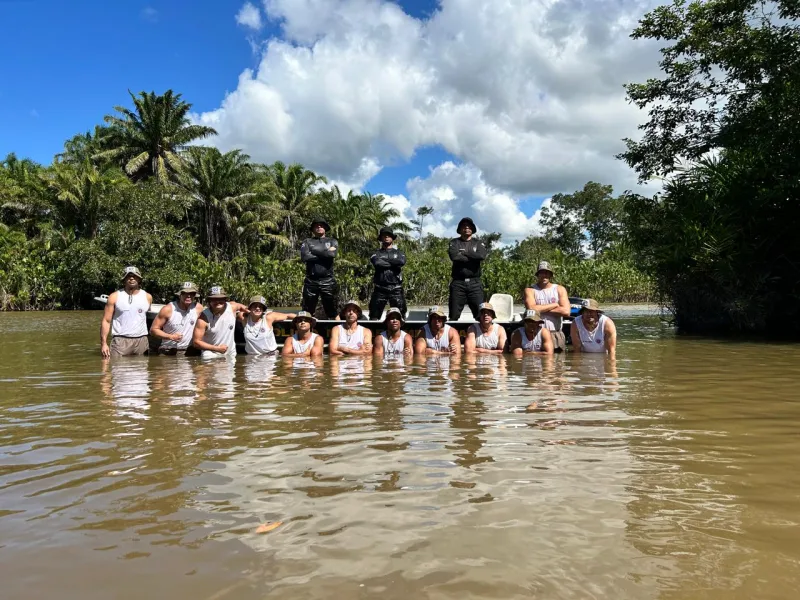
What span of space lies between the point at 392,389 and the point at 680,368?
3823mm

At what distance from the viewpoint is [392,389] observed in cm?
561

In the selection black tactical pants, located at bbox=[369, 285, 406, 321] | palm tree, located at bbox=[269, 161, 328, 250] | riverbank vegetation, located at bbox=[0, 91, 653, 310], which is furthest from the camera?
palm tree, located at bbox=[269, 161, 328, 250]

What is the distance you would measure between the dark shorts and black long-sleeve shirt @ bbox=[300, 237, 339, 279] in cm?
277

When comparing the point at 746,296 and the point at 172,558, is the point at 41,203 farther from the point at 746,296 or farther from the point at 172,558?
the point at 172,558

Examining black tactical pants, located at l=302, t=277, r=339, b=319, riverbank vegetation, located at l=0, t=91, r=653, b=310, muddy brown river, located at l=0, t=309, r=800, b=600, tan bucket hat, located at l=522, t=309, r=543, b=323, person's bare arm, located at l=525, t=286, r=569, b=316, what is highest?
riverbank vegetation, located at l=0, t=91, r=653, b=310

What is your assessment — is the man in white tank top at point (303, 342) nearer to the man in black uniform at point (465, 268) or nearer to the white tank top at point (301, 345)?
the white tank top at point (301, 345)

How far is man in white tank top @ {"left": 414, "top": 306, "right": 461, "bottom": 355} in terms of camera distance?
8656mm

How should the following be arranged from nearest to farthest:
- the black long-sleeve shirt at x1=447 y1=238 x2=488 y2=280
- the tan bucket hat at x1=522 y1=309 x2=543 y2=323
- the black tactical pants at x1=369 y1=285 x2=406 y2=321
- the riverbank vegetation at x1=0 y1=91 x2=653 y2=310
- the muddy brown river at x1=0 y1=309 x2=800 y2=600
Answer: the muddy brown river at x1=0 y1=309 x2=800 y2=600, the tan bucket hat at x1=522 y1=309 x2=543 y2=323, the black long-sleeve shirt at x1=447 y1=238 x2=488 y2=280, the black tactical pants at x1=369 y1=285 x2=406 y2=321, the riverbank vegetation at x1=0 y1=91 x2=653 y2=310

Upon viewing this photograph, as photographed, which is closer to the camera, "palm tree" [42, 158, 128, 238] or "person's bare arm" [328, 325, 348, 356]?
"person's bare arm" [328, 325, 348, 356]

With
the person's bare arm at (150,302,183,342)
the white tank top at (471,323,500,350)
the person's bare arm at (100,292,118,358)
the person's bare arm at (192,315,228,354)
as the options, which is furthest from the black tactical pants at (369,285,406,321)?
the person's bare arm at (100,292,118,358)

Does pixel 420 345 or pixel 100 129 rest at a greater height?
pixel 100 129

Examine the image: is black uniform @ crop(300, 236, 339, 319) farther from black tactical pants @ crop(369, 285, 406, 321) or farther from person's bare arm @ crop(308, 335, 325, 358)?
person's bare arm @ crop(308, 335, 325, 358)

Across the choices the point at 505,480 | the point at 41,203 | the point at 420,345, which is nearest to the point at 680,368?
the point at 420,345

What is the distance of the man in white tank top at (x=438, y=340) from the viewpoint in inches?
341
